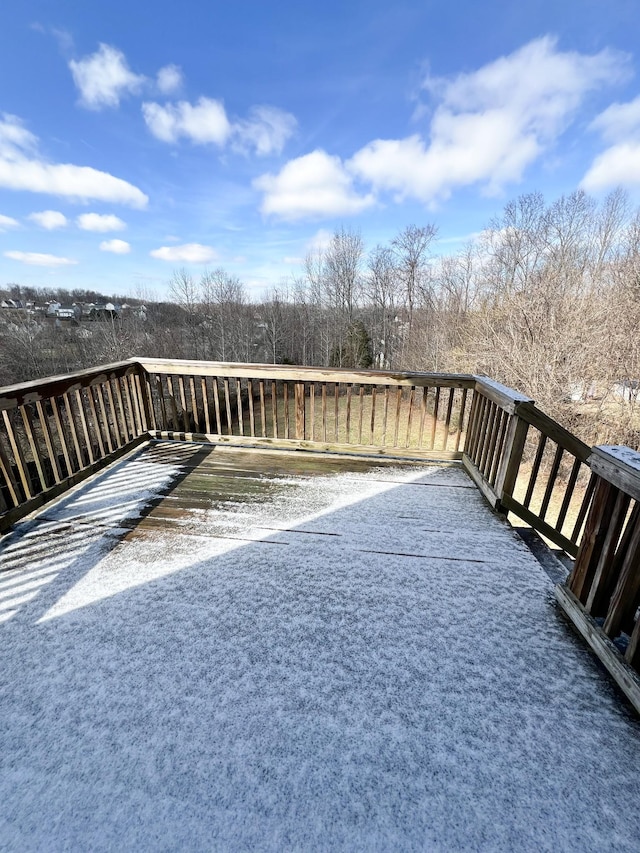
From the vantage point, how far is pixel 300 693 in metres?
1.34

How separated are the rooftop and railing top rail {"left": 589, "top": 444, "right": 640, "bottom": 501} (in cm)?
2

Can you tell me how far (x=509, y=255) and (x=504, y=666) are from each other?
17.5 meters

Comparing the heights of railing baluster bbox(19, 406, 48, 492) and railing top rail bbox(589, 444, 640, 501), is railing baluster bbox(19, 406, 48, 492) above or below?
Result: below

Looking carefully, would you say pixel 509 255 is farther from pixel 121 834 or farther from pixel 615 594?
pixel 121 834

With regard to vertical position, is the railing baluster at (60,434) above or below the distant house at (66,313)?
below

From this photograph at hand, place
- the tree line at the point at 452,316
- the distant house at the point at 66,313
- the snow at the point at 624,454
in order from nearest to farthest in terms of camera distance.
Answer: the snow at the point at 624,454 → the tree line at the point at 452,316 → the distant house at the point at 66,313

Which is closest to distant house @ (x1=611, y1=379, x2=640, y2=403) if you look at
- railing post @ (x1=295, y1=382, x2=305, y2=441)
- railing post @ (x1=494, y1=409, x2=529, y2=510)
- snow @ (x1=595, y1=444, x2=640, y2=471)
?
railing post @ (x1=494, y1=409, x2=529, y2=510)

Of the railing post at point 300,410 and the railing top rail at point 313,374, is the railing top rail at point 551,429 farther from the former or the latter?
the railing post at point 300,410

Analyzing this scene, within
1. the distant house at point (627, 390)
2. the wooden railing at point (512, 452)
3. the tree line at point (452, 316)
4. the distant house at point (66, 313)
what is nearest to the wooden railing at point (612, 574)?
the wooden railing at point (512, 452)

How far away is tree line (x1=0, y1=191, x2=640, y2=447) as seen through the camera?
388 inches

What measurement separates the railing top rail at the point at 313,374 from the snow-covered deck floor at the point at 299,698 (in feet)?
5.10

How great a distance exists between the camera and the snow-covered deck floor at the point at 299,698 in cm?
100

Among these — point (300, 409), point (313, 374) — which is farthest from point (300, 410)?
point (313, 374)

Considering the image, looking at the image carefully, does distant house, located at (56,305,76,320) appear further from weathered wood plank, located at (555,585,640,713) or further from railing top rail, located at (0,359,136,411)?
weathered wood plank, located at (555,585,640,713)
